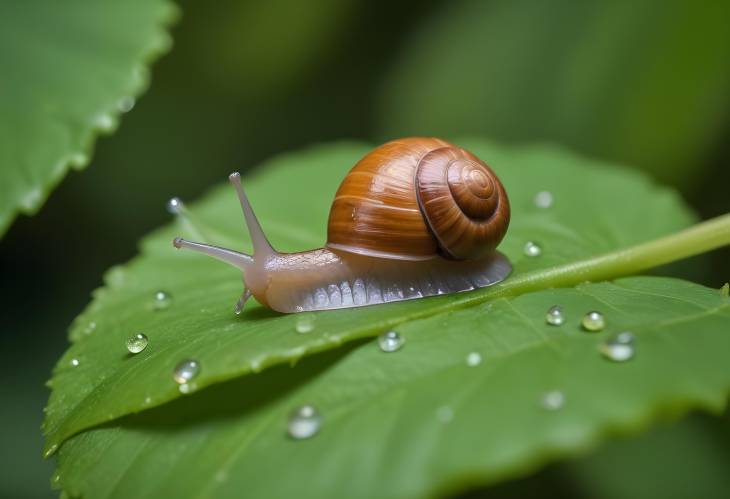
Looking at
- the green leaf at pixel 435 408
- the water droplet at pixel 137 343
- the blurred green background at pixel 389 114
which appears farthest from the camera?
the blurred green background at pixel 389 114

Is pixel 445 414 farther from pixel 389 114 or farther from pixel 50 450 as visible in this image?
pixel 389 114

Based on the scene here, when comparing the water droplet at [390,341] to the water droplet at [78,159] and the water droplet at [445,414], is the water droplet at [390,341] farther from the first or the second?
the water droplet at [78,159]

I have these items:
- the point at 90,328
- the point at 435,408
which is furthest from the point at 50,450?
the point at 435,408

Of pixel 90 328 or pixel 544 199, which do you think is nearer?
pixel 90 328

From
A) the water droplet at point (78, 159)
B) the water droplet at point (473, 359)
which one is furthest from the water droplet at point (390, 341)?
the water droplet at point (78, 159)

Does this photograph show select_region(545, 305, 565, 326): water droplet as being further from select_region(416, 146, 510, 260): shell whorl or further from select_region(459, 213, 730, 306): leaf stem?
select_region(416, 146, 510, 260): shell whorl

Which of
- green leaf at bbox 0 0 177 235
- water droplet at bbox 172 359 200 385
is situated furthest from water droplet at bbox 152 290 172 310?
water droplet at bbox 172 359 200 385
